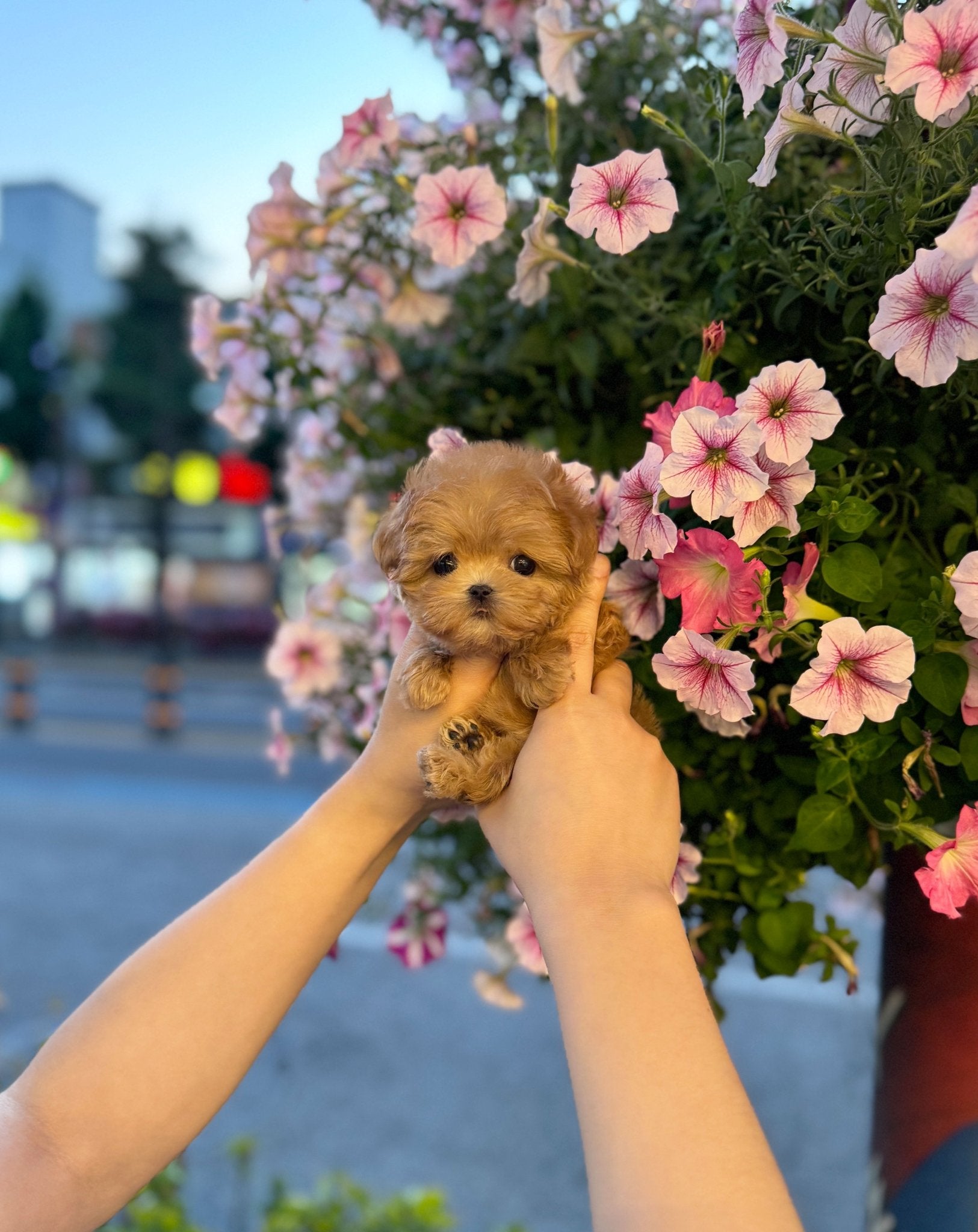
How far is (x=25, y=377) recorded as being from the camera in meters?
19.6

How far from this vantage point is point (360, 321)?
5.08 ft

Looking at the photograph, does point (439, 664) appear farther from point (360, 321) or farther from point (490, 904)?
point (360, 321)

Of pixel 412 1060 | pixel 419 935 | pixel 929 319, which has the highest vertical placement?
pixel 929 319

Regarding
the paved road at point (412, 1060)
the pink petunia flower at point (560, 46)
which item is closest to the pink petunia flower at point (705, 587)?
the pink petunia flower at point (560, 46)

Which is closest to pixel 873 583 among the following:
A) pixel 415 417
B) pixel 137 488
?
pixel 415 417

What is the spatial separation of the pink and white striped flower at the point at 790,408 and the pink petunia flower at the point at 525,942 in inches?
25.1

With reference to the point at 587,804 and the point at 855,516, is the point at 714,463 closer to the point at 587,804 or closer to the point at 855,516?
the point at 855,516

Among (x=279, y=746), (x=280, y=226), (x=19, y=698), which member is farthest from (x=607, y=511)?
(x=19, y=698)

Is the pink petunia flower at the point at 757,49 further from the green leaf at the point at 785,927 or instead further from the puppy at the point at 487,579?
the green leaf at the point at 785,927

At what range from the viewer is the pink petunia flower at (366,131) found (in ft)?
3.97

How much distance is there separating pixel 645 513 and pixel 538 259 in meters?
0.35

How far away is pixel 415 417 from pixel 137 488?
803 inches

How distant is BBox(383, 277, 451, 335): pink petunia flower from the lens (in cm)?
136

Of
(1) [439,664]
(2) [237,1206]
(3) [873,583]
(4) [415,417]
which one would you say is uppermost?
(4) [415,417]
